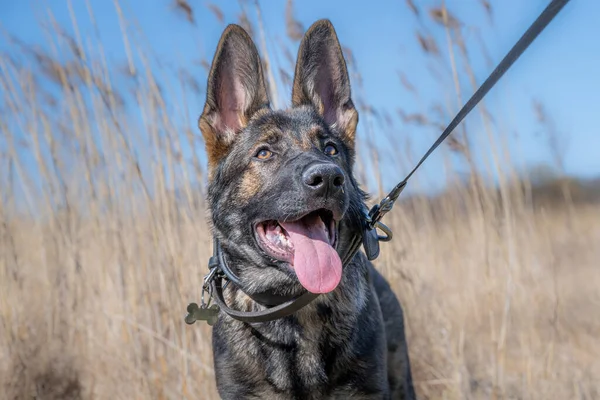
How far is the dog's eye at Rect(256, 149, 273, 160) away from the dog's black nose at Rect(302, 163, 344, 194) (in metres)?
0.51

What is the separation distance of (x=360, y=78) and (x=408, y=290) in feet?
5.18

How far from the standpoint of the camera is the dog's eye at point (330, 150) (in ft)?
9.03

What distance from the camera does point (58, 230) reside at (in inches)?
163

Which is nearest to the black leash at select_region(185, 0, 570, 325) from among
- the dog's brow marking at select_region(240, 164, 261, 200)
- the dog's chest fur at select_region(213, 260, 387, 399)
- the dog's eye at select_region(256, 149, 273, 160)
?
the dog's chest fur at select_region(213, 260, 387, 399)

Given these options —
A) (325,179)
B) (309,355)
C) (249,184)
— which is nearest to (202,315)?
(309,355)

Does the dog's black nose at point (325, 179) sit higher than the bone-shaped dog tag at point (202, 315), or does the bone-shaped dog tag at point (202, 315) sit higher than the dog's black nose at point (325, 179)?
the dog's black nose at point (325, 179)

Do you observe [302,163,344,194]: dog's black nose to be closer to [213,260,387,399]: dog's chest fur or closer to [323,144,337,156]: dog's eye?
[323,144,337,156]: dog's eye

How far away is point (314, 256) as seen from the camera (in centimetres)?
221

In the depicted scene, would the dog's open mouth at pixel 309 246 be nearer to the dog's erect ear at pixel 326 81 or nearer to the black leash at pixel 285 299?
the black leash at pixel 285 299

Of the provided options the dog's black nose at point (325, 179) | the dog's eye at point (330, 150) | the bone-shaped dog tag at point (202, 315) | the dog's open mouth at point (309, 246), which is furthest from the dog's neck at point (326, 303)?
the dog's black nose at point (325, 179)

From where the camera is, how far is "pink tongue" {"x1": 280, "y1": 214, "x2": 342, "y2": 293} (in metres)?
2.16

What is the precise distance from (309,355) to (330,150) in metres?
0.96

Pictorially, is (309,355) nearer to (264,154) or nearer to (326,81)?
(264,154)

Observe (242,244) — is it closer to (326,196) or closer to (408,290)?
(326,196)
